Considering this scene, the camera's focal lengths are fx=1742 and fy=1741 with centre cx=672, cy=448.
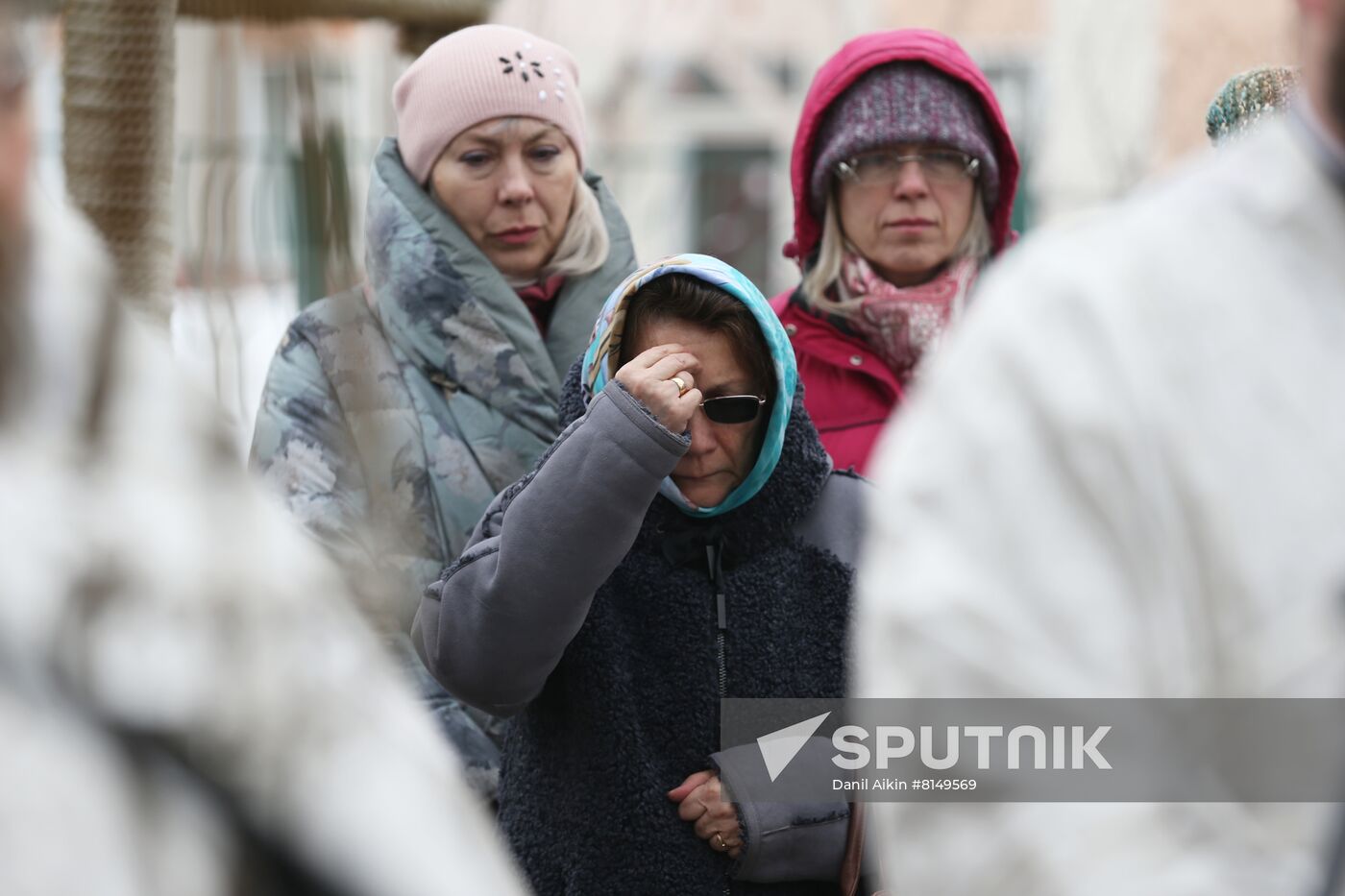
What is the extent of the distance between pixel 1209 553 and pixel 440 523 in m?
1.75

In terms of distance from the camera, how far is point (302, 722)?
0.77 meters

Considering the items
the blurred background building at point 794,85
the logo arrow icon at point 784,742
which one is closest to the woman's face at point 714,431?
the logo arrow icon at point 784,742

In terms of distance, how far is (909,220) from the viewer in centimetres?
308

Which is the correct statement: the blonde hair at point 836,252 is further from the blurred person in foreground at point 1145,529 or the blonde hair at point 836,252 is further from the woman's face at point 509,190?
the blurred person in foreground at point 1145,529

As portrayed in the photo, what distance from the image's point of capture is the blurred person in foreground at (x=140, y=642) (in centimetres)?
70

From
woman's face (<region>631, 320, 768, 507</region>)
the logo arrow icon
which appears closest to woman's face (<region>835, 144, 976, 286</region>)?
woman's face (<region>631, 320, 768, 507</region>)

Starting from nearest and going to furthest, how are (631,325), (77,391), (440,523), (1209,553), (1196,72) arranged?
(77,391) < (1209,553) < (631,325) < (440,523) < (1196,72)

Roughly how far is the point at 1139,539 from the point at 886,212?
2.06 metres

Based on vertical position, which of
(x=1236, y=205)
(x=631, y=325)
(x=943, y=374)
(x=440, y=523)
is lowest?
(x=440, y=523)

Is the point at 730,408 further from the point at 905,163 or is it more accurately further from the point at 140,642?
the point at 140,642

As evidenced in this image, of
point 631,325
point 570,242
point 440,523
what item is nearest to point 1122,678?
point 631,325

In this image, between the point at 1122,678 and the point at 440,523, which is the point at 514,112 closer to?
the point at 440,523

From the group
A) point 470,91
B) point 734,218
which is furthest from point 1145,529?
point 734,218

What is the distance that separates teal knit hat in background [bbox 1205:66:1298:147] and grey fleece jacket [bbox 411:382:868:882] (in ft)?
3.82
